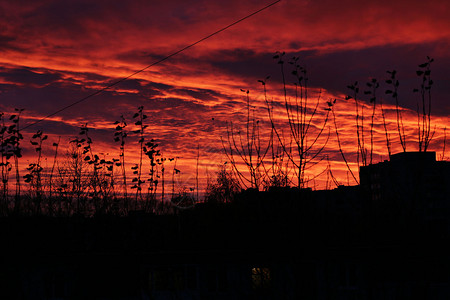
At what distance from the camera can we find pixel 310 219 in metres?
8.73

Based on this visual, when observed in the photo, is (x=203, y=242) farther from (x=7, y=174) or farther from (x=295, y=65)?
(x=7, y=174)

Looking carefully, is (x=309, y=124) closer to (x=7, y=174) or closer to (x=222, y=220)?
(x=222, y=220)

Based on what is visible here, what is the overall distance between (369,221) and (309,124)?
190 cm

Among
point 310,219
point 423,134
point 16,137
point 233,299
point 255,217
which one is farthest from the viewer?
point 233,299

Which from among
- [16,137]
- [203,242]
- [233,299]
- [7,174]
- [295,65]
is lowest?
[233,299]

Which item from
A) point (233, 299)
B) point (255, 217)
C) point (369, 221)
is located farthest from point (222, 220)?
point (233, 299)

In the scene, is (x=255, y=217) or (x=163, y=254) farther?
(x=255, y=217)

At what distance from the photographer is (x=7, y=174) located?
31.5 feet

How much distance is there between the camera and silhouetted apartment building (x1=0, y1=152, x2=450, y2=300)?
376cm

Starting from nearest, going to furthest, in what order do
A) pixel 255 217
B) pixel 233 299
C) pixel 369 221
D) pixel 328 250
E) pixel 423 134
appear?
pixel 328 250 < pixel 423 134 < pixel 369 221 < pixel 255 217 < pixel 233 299

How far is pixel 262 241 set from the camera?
736 centimetres

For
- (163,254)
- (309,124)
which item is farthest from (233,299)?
(163,254)

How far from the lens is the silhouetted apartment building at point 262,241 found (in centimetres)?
376

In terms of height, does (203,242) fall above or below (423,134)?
below
